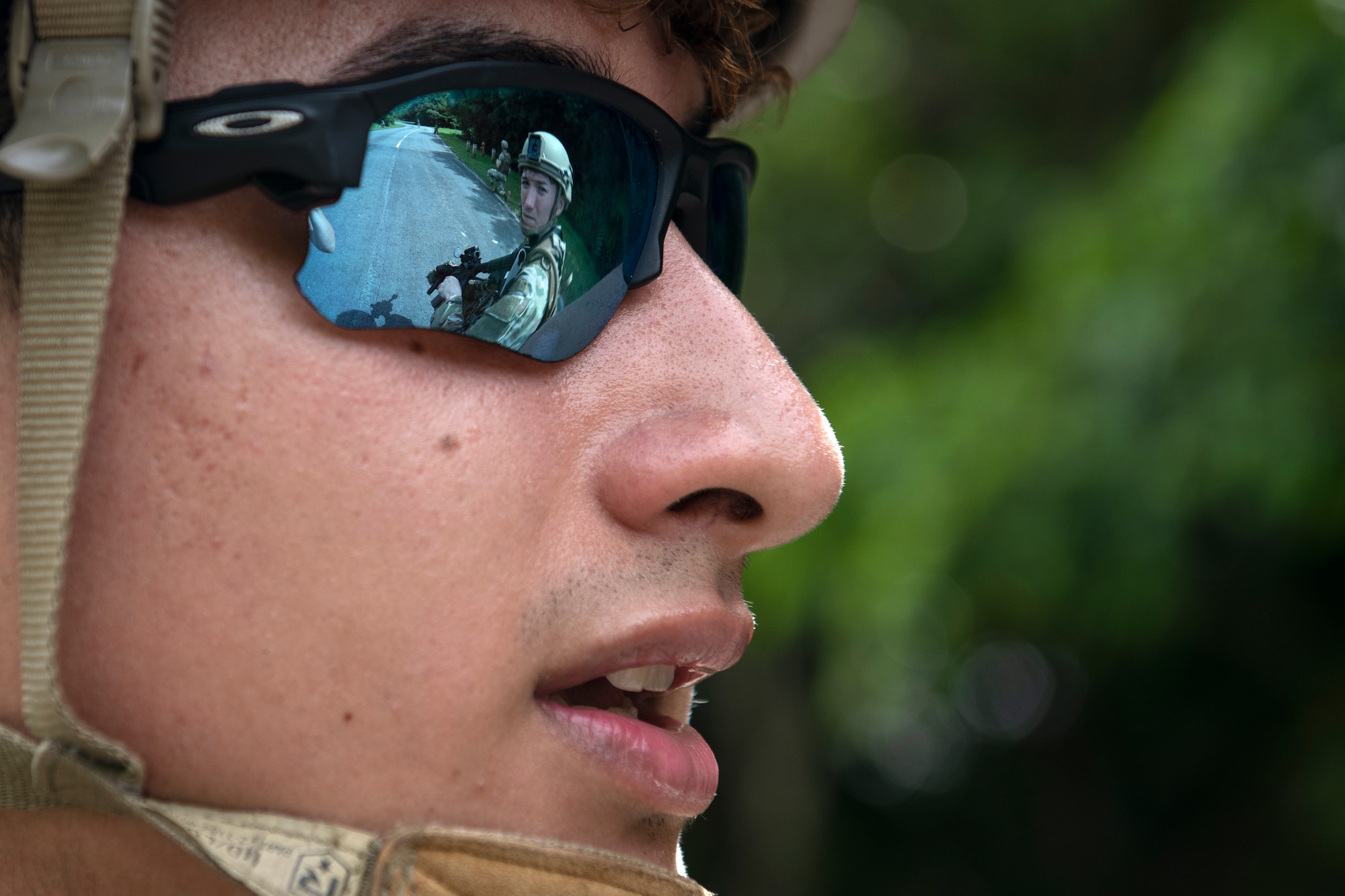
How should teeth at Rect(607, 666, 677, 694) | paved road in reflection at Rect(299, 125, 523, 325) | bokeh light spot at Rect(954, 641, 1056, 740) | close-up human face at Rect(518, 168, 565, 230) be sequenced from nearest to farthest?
paved road in reflection at Rect(299, 125, 523, 325) < close-up human face at Rect(518, 168, 565, 230) < teeth at Rect(607, 666, 677, 694) < bokeh light spot at Rect(954, 641, 1056, 740)

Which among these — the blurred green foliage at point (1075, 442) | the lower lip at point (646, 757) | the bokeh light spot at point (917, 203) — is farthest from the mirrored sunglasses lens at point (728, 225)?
the bokeh light spot at point (917, 203)

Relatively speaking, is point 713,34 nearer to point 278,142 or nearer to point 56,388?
point 278,142

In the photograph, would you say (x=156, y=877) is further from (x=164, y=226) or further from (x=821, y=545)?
(x=821, y=545)

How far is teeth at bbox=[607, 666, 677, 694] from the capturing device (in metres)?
1.51

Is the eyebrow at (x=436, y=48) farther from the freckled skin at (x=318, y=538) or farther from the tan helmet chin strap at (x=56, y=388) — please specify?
the tan helmet chin strap at (x=56, y=388)

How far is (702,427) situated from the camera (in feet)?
4.62

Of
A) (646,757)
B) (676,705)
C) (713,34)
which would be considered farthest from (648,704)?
(713,34)

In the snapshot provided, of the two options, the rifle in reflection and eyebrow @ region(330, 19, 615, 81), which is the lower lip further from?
eyebrow @ region(330, 19, 615, 81)

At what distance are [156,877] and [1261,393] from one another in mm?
3402

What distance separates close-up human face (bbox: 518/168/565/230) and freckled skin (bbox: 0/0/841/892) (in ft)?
0.54

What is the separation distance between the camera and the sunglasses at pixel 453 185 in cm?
126

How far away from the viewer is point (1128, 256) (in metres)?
3.86

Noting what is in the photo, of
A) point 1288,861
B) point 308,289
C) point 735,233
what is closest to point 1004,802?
point 1288,861

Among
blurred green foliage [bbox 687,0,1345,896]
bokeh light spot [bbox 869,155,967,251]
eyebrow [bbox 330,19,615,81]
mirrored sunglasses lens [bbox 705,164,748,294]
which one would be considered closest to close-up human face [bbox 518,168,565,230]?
eyebrow [bbox 330,19,615,81]
